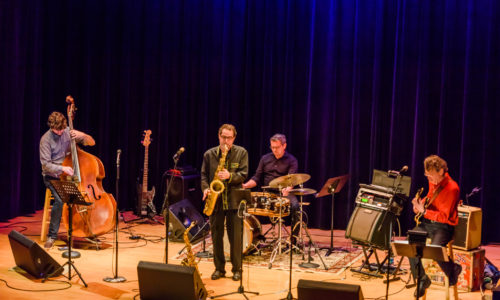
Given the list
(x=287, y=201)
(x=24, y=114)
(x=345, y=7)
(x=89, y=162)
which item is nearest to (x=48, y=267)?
(x=89, y=162)

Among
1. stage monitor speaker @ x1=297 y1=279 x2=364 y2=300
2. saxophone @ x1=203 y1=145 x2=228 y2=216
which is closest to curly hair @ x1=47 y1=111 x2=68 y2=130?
saxophone @ x1=203 y1=145 x2=228 y2=216

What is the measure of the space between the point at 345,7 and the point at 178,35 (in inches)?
116

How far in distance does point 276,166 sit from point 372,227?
71.9 inches

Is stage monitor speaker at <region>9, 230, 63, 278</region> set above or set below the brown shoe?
above

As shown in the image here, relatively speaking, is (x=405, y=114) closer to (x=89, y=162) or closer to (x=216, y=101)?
(x=216, y=101)

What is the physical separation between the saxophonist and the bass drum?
78 centimetres

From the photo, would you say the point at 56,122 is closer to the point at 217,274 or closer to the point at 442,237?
the point at 217,274

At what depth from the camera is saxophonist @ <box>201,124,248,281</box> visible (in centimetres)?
598

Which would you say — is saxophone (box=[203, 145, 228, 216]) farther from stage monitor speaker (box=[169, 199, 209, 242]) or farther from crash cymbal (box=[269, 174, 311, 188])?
stage monitor speaker (box=[169, 199, 209, 242])

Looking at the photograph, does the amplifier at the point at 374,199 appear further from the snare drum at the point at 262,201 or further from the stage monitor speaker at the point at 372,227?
the snare drum at the point at 262,201

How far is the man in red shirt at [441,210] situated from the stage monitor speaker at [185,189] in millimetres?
4302

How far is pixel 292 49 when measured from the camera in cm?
909

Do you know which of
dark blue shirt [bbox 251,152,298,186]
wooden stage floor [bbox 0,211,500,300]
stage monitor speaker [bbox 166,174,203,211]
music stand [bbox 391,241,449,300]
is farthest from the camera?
stage monitor speaker [bbox 166,174,203,211]

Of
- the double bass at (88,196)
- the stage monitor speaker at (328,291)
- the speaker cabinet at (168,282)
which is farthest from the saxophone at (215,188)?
the double bass at (88,196)
